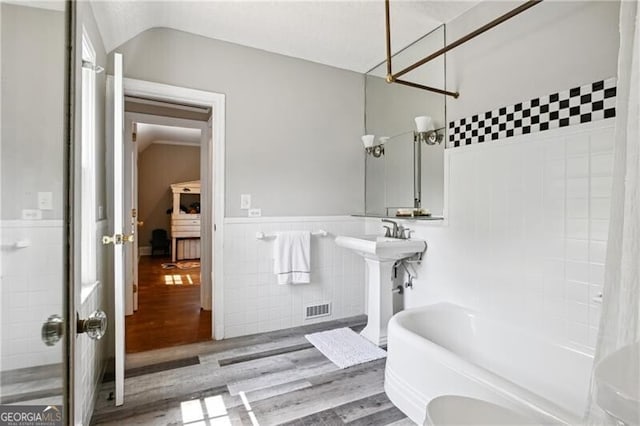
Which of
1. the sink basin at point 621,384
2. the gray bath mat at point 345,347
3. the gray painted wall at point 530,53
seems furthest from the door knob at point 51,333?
the gray painted wall at point 530,53

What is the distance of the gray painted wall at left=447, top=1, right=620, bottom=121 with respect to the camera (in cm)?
167

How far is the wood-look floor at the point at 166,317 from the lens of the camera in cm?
280

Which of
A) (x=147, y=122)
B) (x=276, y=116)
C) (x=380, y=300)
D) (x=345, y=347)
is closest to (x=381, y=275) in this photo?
(x=380, y=300)

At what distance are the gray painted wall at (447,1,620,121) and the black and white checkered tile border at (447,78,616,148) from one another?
48 mm

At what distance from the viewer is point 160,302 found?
390 centimetres

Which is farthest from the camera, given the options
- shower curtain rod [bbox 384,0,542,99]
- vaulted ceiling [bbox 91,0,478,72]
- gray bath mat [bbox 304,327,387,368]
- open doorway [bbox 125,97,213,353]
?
open doorway [bbox 125,97,213,353]

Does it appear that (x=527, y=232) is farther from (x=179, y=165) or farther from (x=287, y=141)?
(x=179, y=165)

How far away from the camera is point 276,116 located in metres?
3.03

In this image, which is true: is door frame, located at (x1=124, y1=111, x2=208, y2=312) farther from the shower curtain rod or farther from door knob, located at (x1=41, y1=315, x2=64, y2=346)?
door knob, located at (x1=41, y1=315, x2=64, y2=346)

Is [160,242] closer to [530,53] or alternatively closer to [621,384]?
[530,53]

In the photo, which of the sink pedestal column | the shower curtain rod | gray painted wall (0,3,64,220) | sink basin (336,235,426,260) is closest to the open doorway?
the sink pedestal column

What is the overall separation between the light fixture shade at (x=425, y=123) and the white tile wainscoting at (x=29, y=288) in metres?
2.57

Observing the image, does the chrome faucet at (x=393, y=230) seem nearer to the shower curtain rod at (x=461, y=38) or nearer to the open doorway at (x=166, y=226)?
the shower curtain rod at (x=461, y=38)

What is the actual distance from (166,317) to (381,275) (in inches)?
91.5
